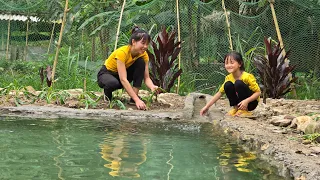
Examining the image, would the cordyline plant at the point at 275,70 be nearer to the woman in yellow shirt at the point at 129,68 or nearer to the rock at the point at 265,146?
the woman in yellow shirt at the point at 129,68

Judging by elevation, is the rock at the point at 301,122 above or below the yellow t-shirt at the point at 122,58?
below

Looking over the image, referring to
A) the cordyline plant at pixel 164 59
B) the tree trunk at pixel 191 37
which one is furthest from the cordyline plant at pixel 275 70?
the tree trunk at pixel 191 37

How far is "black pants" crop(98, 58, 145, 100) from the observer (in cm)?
542

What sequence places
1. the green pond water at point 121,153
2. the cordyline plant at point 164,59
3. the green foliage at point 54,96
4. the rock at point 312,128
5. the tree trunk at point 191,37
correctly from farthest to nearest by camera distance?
1. the tree trunk at point 191,37
2. the cordyline plant at point 164,59
3. the green foliage at point 54,96
4. the rock at point 312,128
5. the green pond water at point 121,153

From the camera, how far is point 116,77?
5.63 metres

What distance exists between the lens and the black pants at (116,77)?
17.8 feet

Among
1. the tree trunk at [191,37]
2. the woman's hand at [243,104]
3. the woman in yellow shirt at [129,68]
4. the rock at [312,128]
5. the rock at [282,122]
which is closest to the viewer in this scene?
the rock at [312,128]

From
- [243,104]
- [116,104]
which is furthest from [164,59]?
[243,104]

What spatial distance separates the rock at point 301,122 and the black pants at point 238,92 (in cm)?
88

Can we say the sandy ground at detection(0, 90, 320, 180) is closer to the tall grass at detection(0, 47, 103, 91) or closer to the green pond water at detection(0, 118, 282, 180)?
the green pond water at detection(0, 118, 282, 180)

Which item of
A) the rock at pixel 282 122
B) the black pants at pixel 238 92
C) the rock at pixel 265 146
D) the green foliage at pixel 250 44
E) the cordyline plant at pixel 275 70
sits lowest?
the rock at pixel 265 146

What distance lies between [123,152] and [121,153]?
0.04 metres

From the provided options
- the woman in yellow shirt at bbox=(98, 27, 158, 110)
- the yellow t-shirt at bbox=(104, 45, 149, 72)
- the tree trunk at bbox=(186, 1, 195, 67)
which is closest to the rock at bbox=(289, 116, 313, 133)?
the woman in yellow shirt at bbox=(98, 27, 158, 110)

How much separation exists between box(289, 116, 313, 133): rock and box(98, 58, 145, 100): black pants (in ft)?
7.00
